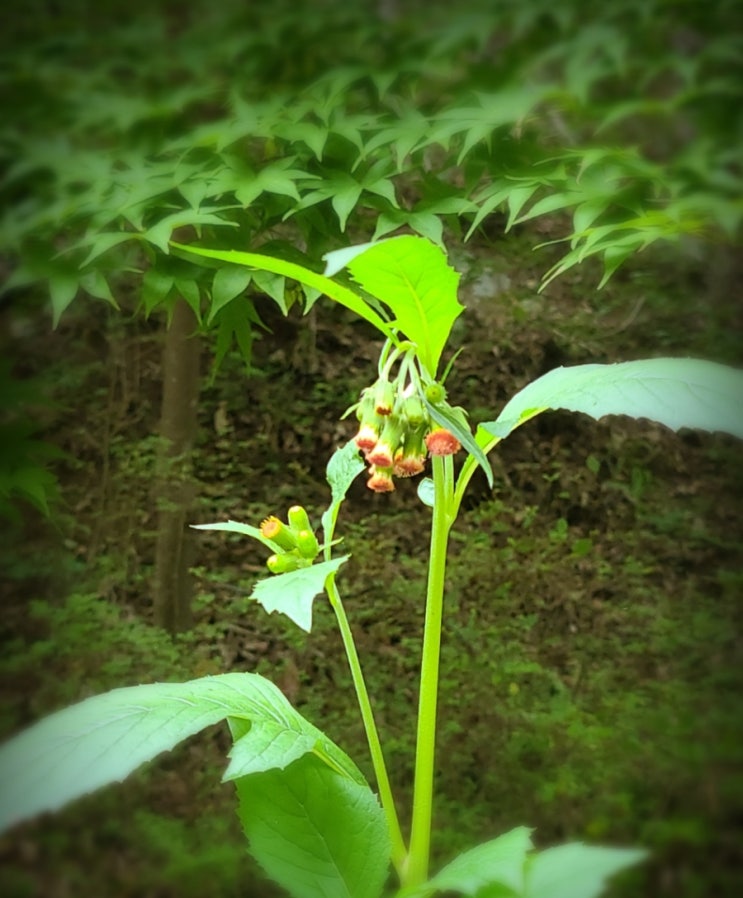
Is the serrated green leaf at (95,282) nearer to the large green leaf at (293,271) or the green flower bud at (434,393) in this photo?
the large green leaf at (293,271)

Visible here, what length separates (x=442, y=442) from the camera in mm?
519

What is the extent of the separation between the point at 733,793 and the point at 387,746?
0.54 meters

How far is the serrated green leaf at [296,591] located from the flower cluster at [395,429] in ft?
0.40

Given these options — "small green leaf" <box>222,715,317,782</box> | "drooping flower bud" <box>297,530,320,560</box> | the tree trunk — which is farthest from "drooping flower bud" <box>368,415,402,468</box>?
the tree trunk

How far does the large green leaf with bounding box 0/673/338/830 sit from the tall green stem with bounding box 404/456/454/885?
9 cm

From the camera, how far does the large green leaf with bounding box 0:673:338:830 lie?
43cm

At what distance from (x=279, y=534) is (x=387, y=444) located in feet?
0.43

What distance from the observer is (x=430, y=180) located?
2.56 ft

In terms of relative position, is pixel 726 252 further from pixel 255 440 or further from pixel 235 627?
pixel 235 627

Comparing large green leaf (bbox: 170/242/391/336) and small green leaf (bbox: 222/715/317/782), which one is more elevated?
large green leaf (bbox: 170/242/391/336)

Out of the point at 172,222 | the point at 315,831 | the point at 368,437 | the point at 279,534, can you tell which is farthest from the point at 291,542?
the point at 172,222

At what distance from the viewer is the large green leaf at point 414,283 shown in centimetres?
44

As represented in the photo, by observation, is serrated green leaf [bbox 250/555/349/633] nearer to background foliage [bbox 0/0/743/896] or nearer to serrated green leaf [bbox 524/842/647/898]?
serrated green leaf [bbox 524/842/647/898]

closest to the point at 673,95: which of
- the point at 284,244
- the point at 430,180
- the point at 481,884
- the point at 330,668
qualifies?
the point at 430,180
